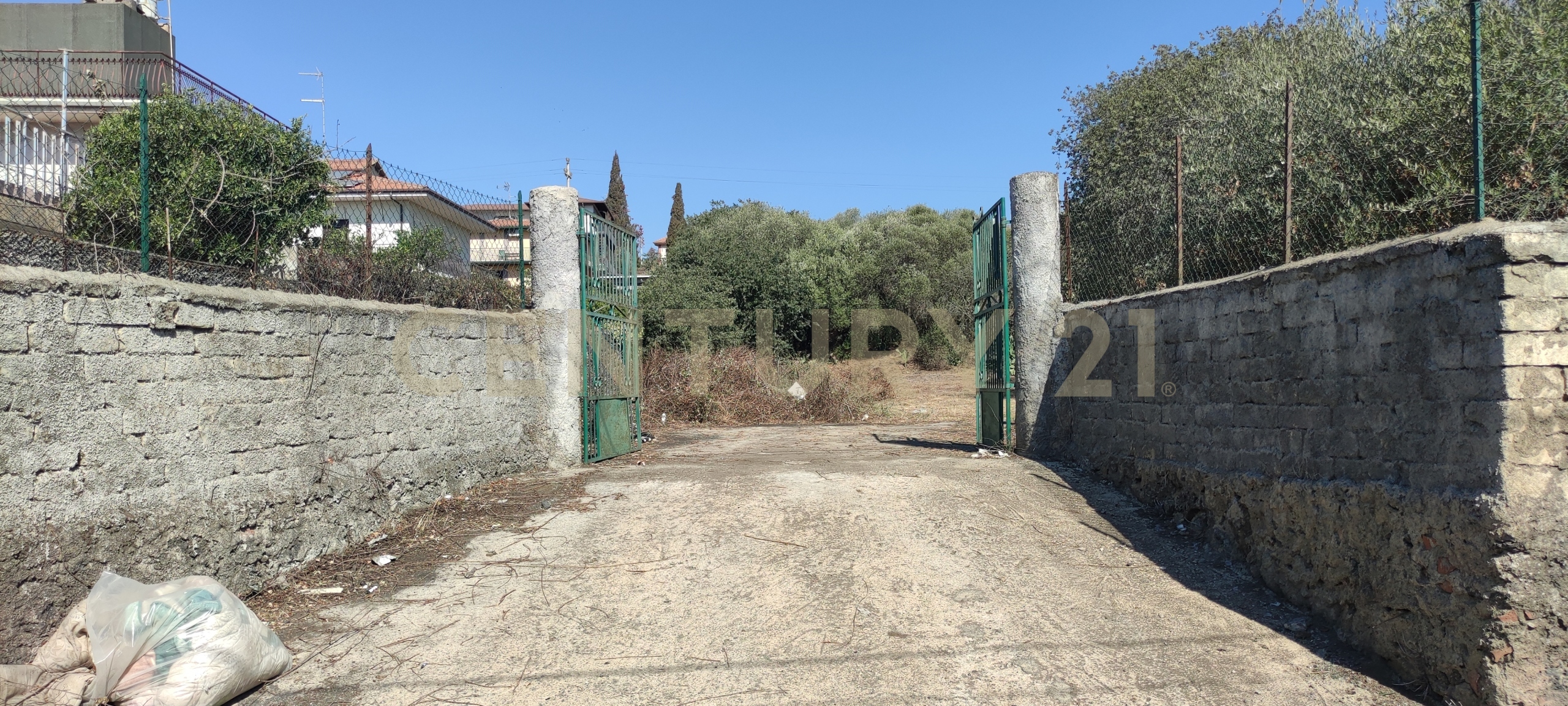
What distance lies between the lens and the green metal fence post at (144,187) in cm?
468

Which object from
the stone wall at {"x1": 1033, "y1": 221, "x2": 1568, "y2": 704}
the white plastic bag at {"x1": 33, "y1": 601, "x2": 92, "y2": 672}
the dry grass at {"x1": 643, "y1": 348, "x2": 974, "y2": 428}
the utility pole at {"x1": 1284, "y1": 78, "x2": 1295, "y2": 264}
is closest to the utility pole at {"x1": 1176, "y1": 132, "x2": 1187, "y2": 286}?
the stone wall at {"x1": 1033, "y1": 221, "x2": 1568, "y2": 704}

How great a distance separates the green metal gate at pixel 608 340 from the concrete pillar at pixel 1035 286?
4.07m

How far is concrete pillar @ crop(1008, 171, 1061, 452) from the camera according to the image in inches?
325

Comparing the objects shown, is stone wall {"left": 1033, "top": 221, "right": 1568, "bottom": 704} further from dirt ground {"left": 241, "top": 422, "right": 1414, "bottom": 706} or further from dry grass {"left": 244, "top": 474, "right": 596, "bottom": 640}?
dry grass {"left": 244, "top": 474, "right": 596, "bottom": 640}

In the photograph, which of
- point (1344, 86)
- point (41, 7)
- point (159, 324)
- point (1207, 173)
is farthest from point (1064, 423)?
point (41, 7)

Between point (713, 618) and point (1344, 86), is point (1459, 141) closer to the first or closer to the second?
point (1344, 86)

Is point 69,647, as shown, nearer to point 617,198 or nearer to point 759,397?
point 759,397

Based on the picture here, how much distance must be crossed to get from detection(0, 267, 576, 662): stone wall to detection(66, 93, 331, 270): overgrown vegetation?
59 cm

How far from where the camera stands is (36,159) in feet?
15.7

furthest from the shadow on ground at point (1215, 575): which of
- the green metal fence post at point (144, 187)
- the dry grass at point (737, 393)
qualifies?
the dry grass at point (737, 393)

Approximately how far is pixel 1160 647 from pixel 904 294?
73.7 ft

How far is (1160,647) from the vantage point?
4.36 m

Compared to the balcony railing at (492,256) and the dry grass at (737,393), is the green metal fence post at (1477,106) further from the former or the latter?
the dry grass at (737,393)

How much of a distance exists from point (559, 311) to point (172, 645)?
4.86m
